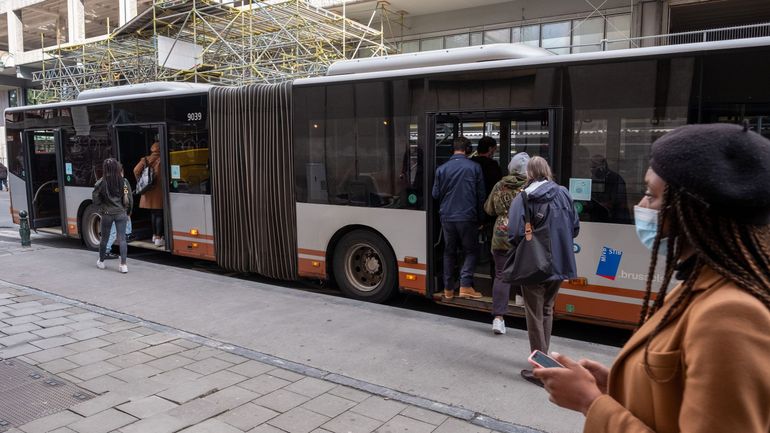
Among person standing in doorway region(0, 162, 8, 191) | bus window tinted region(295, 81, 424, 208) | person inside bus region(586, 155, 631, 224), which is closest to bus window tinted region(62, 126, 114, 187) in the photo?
bus window tinted region(295, 81, 424, 208)

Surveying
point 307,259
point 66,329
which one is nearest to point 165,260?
point 307,259

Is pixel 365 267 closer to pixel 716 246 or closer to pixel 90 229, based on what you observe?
pixel 716 246

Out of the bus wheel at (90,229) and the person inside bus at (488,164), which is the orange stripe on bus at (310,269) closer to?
the person inside bus at (488,164)

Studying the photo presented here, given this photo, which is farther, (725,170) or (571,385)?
(571,385)

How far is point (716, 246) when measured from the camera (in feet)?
4.50

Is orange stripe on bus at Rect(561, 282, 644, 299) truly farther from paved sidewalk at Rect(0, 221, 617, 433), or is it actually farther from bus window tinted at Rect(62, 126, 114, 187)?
bus window tinted at Rect(62, 126, 114, 187)

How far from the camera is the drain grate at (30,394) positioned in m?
4.05

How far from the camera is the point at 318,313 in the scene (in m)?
6.77

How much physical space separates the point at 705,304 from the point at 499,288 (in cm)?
446

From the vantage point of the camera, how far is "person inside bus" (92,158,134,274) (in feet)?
29.6

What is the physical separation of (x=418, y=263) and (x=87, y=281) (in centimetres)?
505

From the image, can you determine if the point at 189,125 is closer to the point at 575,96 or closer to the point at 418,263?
the point at 418,263

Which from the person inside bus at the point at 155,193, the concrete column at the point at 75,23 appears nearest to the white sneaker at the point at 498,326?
the person inside bus at the point at 155,193

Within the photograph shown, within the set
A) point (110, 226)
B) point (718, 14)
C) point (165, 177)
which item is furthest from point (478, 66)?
point (718, 14)
